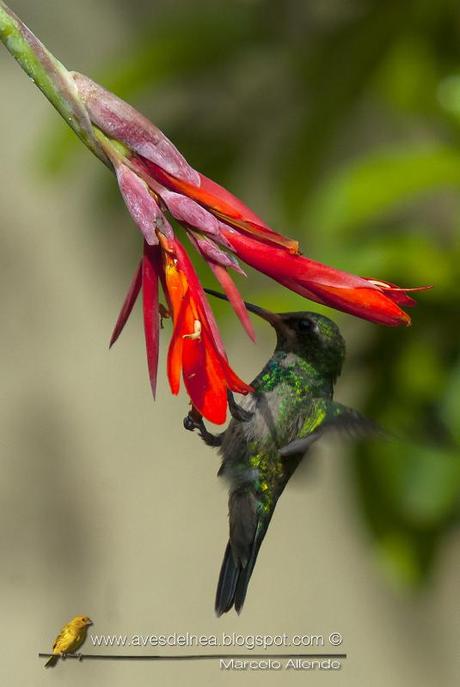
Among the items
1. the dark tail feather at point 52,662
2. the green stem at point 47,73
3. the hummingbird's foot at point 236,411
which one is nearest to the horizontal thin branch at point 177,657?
the dark tail feather at point 52,662

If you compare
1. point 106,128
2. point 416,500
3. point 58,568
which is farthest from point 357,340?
point 106,128

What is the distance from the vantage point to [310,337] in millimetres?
461

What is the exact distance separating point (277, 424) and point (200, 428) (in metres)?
0.08

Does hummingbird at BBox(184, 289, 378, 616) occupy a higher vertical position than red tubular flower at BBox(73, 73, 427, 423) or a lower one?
lower

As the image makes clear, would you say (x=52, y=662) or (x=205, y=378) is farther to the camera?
(x=52, y=662)

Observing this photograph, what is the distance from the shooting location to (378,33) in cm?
118

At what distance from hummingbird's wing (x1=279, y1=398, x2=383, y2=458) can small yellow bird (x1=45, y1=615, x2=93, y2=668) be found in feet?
0.44

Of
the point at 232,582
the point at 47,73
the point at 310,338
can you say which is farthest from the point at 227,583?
the point at 47,73

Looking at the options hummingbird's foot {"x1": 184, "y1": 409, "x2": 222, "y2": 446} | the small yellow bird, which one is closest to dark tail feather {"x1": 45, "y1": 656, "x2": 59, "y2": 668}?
the small yellow bird

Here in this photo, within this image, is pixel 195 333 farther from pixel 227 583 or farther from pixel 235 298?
pixel 227 583

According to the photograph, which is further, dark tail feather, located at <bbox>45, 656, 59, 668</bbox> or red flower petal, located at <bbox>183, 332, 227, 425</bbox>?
dark tail feather, located at <bbox>45, 656, 59, 668</bbox>

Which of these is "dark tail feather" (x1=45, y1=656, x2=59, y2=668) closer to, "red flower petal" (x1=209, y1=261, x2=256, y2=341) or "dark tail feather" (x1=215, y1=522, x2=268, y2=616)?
"dark tail feather" (x1=215, y1=522, x2=268, y2=616)

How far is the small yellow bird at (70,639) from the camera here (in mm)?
478

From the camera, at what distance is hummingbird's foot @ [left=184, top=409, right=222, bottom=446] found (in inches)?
15.1
